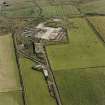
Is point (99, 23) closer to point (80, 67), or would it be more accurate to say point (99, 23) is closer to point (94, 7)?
point (94, 7)

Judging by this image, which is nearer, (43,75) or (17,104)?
(17,104)

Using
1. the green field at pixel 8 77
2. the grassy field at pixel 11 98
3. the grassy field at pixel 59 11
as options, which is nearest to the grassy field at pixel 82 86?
the grassy field at pixel 11 98

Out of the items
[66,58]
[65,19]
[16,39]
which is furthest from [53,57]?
[65,19]

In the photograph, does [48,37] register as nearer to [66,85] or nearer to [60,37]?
[60,37]

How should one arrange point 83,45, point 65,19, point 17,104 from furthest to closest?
1. point 65,19
2. point 83,45
3. point 17,104

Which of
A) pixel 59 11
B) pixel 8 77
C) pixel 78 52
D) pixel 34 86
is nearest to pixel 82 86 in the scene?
pixel 34 86
